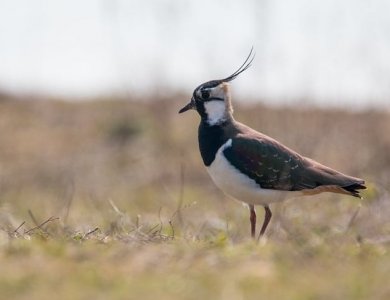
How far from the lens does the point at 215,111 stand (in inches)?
344

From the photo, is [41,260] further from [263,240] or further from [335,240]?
[335,240]

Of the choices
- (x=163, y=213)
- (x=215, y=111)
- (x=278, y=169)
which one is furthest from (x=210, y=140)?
(x=163, y=213)

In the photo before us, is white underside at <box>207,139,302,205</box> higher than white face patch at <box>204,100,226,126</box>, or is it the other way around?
white face patch at <box>204,100,226,126</box>

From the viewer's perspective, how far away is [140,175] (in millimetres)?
17375

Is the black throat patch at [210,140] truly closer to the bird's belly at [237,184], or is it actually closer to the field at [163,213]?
the bird's belly at [237,184]

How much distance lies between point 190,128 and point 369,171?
5.01 meters

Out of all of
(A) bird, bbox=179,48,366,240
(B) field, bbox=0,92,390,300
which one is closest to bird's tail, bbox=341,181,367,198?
(A) bird, bbox=179,48,366,240

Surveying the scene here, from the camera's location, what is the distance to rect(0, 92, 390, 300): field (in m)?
5.64

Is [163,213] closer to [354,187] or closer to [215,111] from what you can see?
[215,111]

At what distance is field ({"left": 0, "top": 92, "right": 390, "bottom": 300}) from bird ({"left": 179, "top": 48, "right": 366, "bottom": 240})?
0.34 metres

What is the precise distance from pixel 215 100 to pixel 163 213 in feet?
15.7

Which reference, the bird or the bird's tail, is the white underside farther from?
the bird's tail

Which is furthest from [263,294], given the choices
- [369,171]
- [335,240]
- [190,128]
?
[190,128]

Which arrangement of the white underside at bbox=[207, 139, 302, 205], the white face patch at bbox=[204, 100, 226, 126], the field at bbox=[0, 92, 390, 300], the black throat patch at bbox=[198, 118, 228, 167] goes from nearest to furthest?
the field at bbox=[0, 92, 390, 300], the white underside at bbox=[207, 139, 302, 205], the black throat patch at bbox=[198, 118, 228, 167], the white face patch at bbox=[204, 100, 226, 126]
